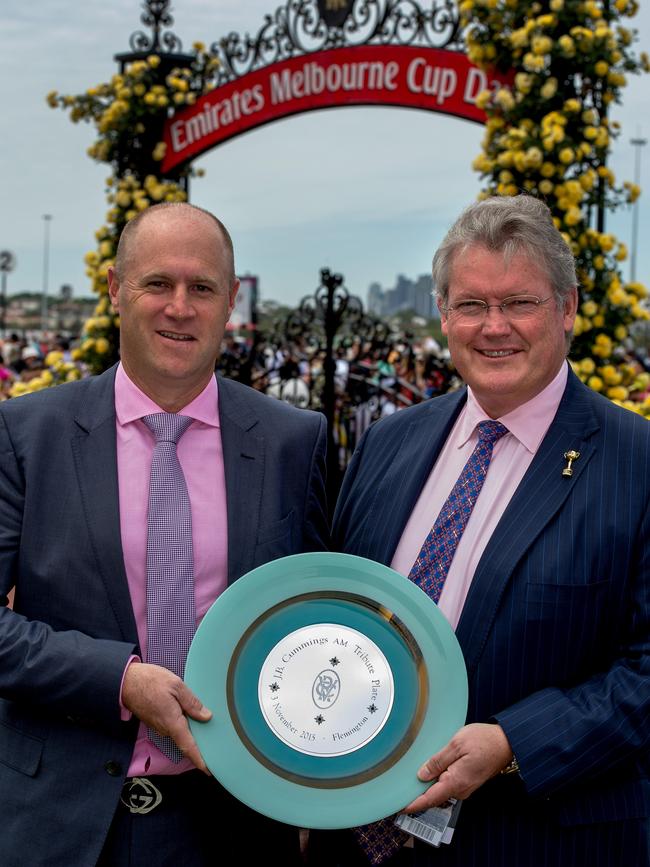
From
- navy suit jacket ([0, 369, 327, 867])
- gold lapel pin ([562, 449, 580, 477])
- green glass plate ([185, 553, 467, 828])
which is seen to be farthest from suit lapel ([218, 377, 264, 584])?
gold lapel pin ([562, 449, 580, 477])

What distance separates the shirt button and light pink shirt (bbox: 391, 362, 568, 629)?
730 mm

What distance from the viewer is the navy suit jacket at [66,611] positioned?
1756mm

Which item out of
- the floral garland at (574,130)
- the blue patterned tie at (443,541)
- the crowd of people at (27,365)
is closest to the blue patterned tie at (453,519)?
the blue patterned tie at (443,541)

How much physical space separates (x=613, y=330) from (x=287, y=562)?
13.0 feet

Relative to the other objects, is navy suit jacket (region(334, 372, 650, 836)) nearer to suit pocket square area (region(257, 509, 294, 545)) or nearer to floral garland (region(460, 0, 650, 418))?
suit pocket square area (region(257, 509, 294, 545))

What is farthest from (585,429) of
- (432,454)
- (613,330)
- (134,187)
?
(134,187)

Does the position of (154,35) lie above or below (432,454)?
above

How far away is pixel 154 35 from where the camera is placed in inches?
280

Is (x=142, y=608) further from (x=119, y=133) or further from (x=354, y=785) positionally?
(x=119, y=133)

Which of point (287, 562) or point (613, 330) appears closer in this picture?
point (287, 562)

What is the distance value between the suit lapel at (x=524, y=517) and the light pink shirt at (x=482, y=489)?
51 millimetres

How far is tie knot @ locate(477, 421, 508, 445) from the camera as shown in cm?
203

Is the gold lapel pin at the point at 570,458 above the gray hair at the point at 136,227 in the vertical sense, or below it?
below

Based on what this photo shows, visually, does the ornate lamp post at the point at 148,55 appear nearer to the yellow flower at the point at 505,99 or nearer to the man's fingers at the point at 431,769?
the yellow flower at the point at 505,99
